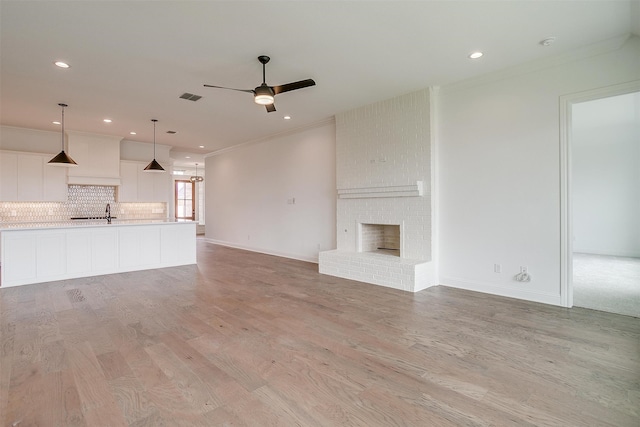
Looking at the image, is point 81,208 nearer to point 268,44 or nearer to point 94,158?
point 94,158

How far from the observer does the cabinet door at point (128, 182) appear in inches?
324

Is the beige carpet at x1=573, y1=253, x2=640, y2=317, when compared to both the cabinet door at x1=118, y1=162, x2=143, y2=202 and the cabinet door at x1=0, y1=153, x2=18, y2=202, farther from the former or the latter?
the cabinet door at x1=0, y1=153, x2=18, y2=202

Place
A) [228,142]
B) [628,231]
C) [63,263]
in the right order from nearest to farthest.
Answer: [63,263] < [628,231] < [228,142]

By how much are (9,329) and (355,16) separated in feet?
15.3

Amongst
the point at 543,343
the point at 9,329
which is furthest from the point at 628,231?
the point at 9,329

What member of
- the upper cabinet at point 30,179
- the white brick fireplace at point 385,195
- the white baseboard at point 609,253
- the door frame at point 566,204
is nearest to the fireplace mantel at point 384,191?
the white brick fireplace at point 385,195

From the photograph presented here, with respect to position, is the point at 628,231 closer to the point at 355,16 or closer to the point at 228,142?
the point at 355,16

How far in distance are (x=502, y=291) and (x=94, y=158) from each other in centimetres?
904

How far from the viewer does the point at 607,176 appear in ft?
25.0

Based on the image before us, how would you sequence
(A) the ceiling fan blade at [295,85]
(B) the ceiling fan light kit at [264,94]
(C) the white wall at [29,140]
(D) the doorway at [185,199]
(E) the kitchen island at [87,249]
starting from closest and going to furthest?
1. (B) the ceiling fan light kit at [264,94]
2. (A) the ceiling fan blade at [295,85]
3. (E) the kitchen island at [87,249]
4. (C) the white wall at [29,140]
5. (D) the doorway at [185,199]

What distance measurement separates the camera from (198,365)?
246 cm

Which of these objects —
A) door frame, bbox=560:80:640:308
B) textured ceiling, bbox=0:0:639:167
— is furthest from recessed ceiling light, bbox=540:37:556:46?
door frame, bbox=560:80:640:308

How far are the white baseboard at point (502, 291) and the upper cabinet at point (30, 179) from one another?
8505mm

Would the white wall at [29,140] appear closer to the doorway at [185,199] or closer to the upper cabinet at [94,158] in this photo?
the upper cabinet at [94,158]
